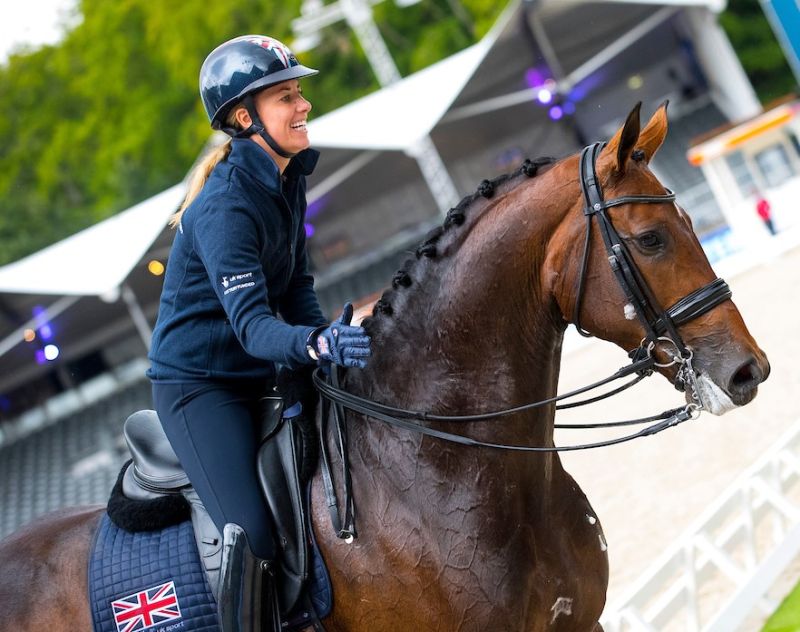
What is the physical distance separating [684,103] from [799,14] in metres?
24.3

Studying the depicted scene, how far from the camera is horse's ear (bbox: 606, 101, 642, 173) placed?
Answer: 8.48ft

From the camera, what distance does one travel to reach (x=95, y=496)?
16.8m

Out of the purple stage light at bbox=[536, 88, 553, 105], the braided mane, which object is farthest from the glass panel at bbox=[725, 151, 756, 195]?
the braided mane

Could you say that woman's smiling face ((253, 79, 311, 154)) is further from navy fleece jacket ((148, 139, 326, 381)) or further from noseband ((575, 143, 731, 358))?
noseband ((575, 143, 731, 358))

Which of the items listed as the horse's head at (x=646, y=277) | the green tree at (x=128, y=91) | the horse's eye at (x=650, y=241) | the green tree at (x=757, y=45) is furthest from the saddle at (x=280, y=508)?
the green tree at (x=757, y=45)

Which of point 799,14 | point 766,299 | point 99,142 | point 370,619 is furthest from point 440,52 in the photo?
point 370,619

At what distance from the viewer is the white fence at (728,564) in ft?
15.5

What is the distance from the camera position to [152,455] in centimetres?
339

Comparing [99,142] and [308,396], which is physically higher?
[99,142]

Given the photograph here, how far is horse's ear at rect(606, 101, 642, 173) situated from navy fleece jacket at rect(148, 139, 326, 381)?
1.04 m

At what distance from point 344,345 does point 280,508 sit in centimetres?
68

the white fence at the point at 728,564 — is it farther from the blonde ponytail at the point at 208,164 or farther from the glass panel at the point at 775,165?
the glass panel at the point at 775,165

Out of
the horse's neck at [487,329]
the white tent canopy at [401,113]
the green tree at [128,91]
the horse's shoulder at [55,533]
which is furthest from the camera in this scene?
the green tree at [128,91]

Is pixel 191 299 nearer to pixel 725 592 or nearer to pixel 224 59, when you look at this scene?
pixel 224 59
